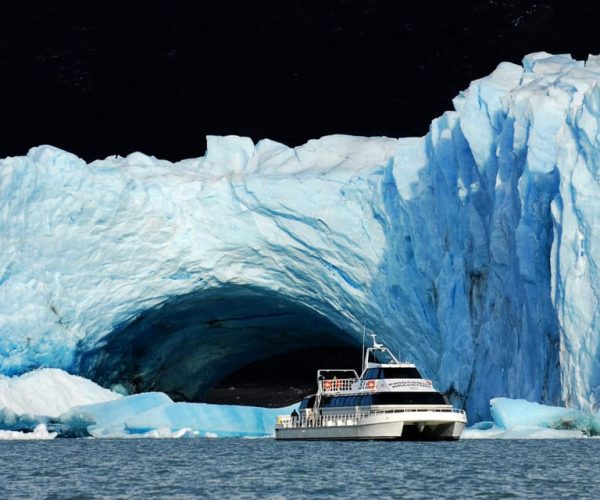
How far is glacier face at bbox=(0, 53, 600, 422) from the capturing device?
28281mm

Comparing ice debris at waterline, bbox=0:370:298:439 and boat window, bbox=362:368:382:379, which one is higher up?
boat window, bbox=362:368:382:379

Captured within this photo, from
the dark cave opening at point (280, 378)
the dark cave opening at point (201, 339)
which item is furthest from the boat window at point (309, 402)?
the dark cave opening at point (280, 378)

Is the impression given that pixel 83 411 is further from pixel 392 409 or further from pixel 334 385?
pixel 392 409

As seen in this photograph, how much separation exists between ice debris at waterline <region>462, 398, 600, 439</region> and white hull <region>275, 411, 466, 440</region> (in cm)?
179

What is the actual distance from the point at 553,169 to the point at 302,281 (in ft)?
30.5

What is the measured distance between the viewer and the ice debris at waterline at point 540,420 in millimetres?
26594

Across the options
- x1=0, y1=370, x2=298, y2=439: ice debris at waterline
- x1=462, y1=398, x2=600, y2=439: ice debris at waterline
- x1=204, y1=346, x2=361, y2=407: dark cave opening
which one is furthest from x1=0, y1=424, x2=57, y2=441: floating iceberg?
x1=204, y1=346, x2=361, y2=407: dark cave opening

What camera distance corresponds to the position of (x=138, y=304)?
35156mm

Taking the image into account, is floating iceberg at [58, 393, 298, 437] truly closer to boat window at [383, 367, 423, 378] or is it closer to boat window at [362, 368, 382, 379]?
boat window at [362, 368, 382, 379]

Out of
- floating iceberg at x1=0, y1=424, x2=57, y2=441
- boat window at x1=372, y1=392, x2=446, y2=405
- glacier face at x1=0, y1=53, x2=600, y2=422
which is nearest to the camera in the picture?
glacier face at x1=0, y1=53, x2=600, y2=422

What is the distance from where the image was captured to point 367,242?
33938 mm

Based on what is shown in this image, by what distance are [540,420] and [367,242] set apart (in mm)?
8333

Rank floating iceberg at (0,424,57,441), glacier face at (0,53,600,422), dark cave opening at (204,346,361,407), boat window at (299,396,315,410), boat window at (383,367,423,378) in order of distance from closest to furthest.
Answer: glacier face at (0,53,600,422), boat window at (383,367,423,378), boat window at (299,396,315,410), floating iceberg at (0,424,57,441), dark cave opening at (204,346,361,407)

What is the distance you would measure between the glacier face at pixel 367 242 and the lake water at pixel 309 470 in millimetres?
2377
